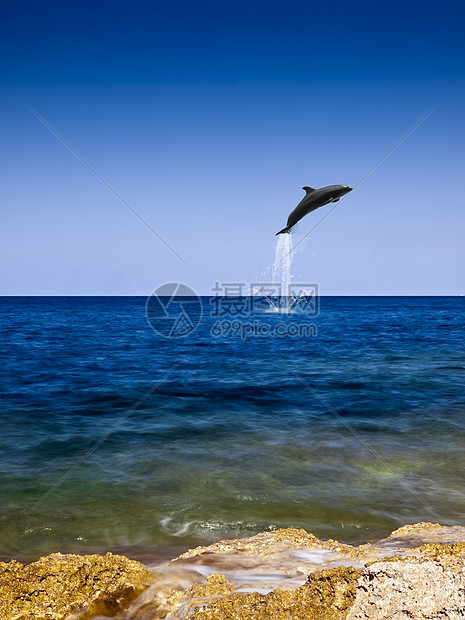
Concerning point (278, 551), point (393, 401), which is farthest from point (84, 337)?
point (278, 551)

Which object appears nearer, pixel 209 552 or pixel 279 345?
pixel 209 552

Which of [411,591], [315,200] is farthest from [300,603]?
[315,200]

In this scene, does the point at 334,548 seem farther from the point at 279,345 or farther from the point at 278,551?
the point at 279,345

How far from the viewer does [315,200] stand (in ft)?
26.5

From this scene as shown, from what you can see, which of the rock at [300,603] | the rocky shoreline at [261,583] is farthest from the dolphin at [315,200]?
the rock at [300,603]

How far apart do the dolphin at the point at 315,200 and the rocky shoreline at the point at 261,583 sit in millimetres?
5359

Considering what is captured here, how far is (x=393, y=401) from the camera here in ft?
45.9

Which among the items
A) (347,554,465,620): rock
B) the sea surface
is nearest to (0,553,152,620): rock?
the sea surface

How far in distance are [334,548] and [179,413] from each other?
8492mm

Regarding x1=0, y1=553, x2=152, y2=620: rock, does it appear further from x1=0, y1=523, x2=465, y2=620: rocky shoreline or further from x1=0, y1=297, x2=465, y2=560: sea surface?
x1=0, y1=297, x2=465, y2=560: sea surface

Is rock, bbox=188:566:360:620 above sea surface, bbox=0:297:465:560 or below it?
above

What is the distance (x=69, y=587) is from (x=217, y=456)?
544cm

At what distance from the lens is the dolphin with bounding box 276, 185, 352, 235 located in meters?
7.81

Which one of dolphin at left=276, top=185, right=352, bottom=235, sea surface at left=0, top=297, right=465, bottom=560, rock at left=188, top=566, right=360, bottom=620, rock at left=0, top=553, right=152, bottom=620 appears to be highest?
dolphin at left=276, top=185, right=352, bottom=235
